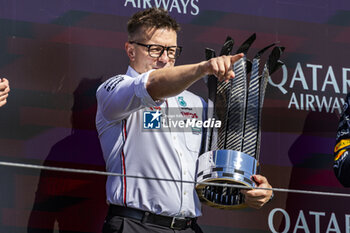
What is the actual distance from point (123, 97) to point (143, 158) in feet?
1.09

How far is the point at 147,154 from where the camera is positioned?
2.33 metres

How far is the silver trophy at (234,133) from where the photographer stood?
2162 millimetres

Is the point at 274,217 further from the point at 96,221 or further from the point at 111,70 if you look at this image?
the point at 111,70

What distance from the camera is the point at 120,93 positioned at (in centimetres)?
210

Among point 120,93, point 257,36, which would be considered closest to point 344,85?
point 257,36

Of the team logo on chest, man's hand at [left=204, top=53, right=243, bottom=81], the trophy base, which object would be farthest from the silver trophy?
man's hand at [left=204, top=53, right=243, bottom=81]

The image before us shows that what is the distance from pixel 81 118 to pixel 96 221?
460 mm

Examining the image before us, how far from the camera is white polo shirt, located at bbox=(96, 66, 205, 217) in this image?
225cm

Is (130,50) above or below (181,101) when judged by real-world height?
above

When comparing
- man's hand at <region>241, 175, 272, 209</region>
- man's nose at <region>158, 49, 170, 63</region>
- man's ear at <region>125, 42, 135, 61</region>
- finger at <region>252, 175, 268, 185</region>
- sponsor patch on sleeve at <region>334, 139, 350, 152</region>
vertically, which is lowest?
man's hand at <region>241, 175, 272, 209</region>

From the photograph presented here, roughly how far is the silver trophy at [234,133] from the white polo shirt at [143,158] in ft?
0.31

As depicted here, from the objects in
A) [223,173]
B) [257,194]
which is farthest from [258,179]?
[223,173]

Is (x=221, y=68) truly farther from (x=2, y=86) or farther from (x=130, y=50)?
(x=2, y=86)

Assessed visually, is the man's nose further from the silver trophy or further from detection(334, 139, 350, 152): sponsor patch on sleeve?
detection(334, 139, 350, 152): sponsor patch on sleeve
